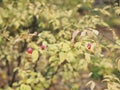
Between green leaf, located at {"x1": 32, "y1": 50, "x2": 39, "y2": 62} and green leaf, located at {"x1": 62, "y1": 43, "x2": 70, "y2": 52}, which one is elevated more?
green leaf, located at {"x1": 62, "y1": 43, "x2": 70, "y2": 52}

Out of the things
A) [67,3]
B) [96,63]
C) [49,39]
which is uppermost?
[67,3]

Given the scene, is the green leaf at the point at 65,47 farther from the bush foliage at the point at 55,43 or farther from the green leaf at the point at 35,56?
the green leaf at the point at 35,56

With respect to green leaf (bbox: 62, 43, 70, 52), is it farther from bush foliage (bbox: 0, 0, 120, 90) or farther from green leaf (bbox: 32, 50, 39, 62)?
green leaf (bbox: 32, 50, 39, 62)

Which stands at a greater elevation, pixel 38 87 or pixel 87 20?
pixel 87 20

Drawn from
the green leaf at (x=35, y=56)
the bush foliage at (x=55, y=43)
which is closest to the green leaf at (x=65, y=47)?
the bush foliage at (x=55, y=43)

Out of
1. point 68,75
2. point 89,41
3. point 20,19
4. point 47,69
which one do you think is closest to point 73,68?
point 68,75

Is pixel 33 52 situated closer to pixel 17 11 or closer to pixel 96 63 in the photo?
pixel 96 63

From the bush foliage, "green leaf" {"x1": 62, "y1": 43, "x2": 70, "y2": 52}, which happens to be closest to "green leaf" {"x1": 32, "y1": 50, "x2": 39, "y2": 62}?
the bush foliage

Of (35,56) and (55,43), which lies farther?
(55,43)

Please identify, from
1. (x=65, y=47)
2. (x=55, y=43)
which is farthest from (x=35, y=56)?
(x=55, y=43)

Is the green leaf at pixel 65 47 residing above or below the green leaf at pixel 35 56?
above

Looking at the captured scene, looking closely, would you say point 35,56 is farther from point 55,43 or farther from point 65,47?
point 55,43
